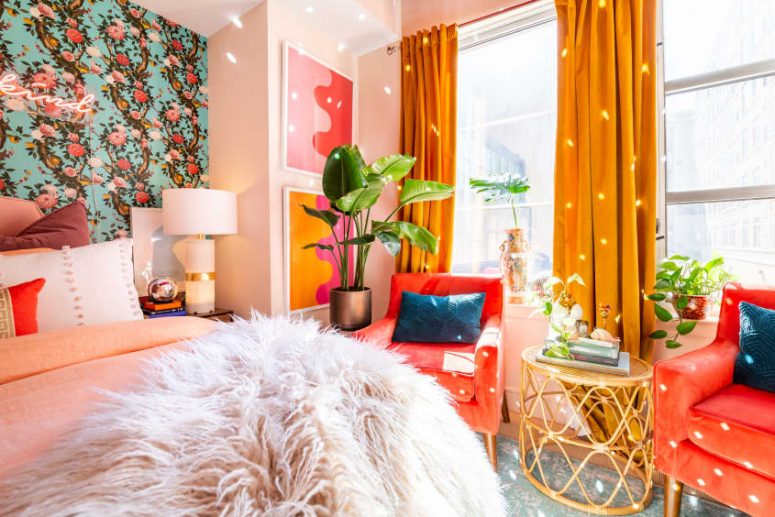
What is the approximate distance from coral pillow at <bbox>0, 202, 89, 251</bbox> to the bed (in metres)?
0.89

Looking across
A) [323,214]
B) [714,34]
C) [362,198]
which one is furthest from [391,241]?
[714,34]

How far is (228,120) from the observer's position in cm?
268

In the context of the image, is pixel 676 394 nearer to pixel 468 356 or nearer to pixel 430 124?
pixel 468 356

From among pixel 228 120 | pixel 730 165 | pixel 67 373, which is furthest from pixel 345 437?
pixel 228 120

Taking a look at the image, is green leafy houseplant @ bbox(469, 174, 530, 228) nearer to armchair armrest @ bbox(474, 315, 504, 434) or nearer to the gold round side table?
the gold round side table

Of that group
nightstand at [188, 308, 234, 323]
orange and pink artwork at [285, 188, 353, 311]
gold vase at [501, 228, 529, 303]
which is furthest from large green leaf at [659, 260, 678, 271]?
nightstand at [188, 308, 234, 323]

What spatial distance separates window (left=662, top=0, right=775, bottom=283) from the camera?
6.06 ft

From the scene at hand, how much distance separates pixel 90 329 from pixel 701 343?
8.58 feet

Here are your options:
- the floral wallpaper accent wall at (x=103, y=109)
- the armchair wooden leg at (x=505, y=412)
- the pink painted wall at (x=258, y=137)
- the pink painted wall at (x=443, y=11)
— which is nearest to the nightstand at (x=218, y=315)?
the pink painted wall at (x=258, y=137)

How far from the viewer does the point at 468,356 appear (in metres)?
1.80

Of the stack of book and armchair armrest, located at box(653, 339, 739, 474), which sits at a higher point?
the stack of book

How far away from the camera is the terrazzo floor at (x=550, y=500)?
1.43 m

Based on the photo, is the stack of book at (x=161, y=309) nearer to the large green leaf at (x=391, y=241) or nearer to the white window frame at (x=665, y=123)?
the large green leaf at (x=391, y=241)

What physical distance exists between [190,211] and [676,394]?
8.28 feet
